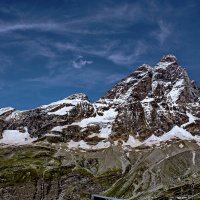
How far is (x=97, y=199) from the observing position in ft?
529
